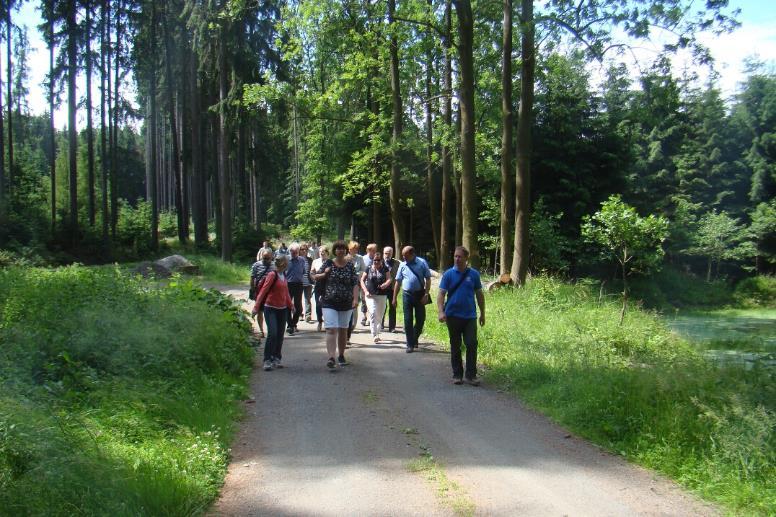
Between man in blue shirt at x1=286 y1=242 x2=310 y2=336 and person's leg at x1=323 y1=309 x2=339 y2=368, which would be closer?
person's leg at x1=323 y1=309 x2=339 y2=368

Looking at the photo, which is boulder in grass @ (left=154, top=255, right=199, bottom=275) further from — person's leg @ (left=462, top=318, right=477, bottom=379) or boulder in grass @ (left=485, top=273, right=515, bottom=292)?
→ person's leg @ (left=462, top=318, right=477, bottom=379)

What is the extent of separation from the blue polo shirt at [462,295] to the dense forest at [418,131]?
22.7 feet

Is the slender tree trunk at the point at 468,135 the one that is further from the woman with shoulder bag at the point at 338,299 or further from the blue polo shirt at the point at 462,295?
the blue polo shirt at the point at 462,295

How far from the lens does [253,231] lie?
43.8 m

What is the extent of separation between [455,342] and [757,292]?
1640 inches

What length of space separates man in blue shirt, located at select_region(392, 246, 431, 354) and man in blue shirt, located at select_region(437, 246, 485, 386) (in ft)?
8.67

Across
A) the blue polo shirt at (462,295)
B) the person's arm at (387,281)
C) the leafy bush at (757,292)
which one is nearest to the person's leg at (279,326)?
the blue polo shirt at (462,295)

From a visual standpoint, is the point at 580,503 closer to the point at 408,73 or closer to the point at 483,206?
the point at 408,73

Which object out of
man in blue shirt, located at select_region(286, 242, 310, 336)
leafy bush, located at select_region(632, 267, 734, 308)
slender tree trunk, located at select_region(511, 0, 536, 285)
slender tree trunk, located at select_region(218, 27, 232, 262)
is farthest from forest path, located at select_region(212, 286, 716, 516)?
→ leafy bush, located at select_region(632, 267, 734, 308)

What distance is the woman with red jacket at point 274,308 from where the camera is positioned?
10149 millimetres

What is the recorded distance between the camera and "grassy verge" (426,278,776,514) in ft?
17.2

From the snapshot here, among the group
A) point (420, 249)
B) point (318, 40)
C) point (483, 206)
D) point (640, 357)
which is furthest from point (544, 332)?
point (420, 249)

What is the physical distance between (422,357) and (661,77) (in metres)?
8.87

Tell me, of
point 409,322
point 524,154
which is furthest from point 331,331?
point 524,154
